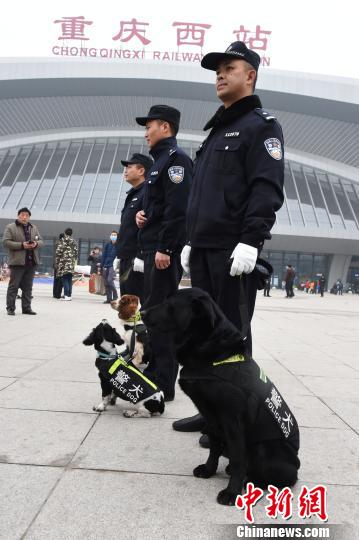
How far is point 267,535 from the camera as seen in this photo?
1.59 meters

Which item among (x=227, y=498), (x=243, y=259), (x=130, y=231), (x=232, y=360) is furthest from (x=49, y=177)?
(x=227, y=498)

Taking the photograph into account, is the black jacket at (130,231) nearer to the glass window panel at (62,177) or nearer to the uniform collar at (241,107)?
the uniform collar at (241,107)

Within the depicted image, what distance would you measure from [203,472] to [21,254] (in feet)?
23.7

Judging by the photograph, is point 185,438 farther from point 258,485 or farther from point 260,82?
point 260,82

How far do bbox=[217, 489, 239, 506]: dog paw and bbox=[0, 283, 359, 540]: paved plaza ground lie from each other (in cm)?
3

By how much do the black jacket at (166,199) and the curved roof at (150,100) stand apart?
126 ft

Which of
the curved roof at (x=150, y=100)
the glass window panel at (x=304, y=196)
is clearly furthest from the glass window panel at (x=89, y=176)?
the glass window panel at (x=304, y=196)

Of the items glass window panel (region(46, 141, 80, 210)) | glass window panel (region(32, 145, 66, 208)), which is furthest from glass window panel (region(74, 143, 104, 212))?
glass window panel (region(32, 145, 66, 208))

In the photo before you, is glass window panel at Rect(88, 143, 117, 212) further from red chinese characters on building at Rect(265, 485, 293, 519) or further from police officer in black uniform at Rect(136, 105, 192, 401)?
red chinese characters on building at Rect(265, 485, 293, 519)

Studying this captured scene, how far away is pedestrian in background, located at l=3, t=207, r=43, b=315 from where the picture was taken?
27.5ft

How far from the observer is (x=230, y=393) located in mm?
1903

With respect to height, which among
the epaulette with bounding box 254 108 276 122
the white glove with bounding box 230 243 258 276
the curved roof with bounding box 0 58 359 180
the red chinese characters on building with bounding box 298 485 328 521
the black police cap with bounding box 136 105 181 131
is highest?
the curved roof with bounding box 0 58 359 180

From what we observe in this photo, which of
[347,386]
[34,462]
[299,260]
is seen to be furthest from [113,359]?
[299,260]

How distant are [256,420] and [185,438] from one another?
80cm
